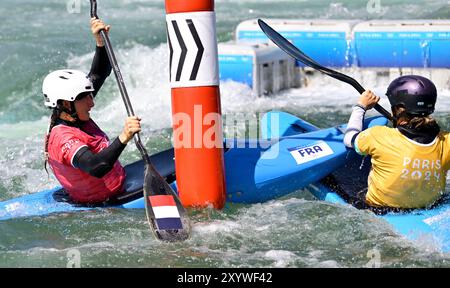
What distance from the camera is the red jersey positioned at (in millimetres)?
4695

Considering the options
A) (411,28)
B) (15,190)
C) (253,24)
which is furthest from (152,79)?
(15,190)

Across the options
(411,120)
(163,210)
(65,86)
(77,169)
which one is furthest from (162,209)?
(411,120)

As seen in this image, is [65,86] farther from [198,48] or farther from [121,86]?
[198,48]

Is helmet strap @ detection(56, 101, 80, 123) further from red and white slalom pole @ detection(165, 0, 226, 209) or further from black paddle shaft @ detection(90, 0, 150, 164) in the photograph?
red and white slalom pole @ detection(165, 0, 226, 209)

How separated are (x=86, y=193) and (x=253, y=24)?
598cm

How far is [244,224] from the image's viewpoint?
4.87 m

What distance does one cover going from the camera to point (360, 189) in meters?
5.20

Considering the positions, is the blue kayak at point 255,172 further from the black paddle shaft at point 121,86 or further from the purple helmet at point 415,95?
the purple helmet at point 415,95

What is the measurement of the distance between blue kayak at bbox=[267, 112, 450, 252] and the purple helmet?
0.56 m

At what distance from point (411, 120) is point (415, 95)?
138 mm

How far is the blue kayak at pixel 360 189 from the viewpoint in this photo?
448cm

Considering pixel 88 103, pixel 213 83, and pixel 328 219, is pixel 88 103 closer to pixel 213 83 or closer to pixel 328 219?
pixel 213 83

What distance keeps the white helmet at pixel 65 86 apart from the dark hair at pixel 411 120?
171 cm

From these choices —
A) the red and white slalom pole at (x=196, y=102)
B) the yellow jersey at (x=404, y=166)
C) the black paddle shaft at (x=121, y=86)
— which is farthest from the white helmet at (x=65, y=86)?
the yellow jersey at (x=404, y=166)
